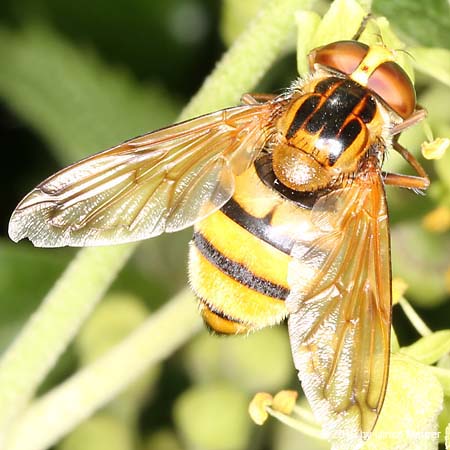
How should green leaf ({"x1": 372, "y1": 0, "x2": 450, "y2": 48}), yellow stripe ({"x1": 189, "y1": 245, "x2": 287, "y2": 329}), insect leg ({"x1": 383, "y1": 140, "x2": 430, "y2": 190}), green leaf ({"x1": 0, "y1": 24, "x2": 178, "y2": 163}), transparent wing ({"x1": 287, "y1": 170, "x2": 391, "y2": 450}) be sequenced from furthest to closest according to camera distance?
1. green leaf ({"x1": 0, "y1": 24, "x2": 178, "y2": 163})
2. green leaf ({"x1": 372, "y1": 0, "x2": 450, "y2": 48})
3. insect leg ({"x1": 383, "y1": 140, "x2": 430, "y2": 190})
4. yellow stripe ({"x1": 189, "y1": 245, "x2": 287, "y2": 329})
5. transparent wing ({"x1": 287, "y1": 170, "x2": 391, "y2": 450})

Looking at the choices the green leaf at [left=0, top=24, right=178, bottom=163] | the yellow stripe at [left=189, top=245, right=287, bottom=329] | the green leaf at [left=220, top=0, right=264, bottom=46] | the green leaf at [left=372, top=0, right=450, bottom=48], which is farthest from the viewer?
the green leaf at [left=0, top=24, right=178, bottom=163]


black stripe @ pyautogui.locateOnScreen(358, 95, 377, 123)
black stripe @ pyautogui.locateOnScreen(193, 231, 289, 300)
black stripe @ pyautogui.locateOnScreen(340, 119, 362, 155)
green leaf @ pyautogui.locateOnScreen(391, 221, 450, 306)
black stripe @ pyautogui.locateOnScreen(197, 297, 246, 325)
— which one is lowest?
green leaf @ pyautogui.locateOnScreen(391, 221, 450, 306)

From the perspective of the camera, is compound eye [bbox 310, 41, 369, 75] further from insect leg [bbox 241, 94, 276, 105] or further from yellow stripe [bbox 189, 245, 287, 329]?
yellow stripe [bbox 189, 245, 287, 329]

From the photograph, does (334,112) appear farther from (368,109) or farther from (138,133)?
(138,133)

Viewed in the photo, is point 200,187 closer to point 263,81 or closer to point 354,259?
point 354,259

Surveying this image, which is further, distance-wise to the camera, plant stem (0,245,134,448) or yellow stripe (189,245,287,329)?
plant stem (0,245,134,448)

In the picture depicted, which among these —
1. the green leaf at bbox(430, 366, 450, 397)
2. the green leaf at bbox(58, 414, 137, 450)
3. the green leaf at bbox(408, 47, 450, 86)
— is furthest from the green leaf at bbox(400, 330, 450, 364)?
the green leaf at bbox(58, 414, 137, 450)

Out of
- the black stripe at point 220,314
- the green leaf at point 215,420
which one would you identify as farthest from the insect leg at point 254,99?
the green leaf at point 215,420

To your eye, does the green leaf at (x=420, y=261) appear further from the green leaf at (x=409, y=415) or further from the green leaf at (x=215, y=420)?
the green leaf at (x=409, y=415)
